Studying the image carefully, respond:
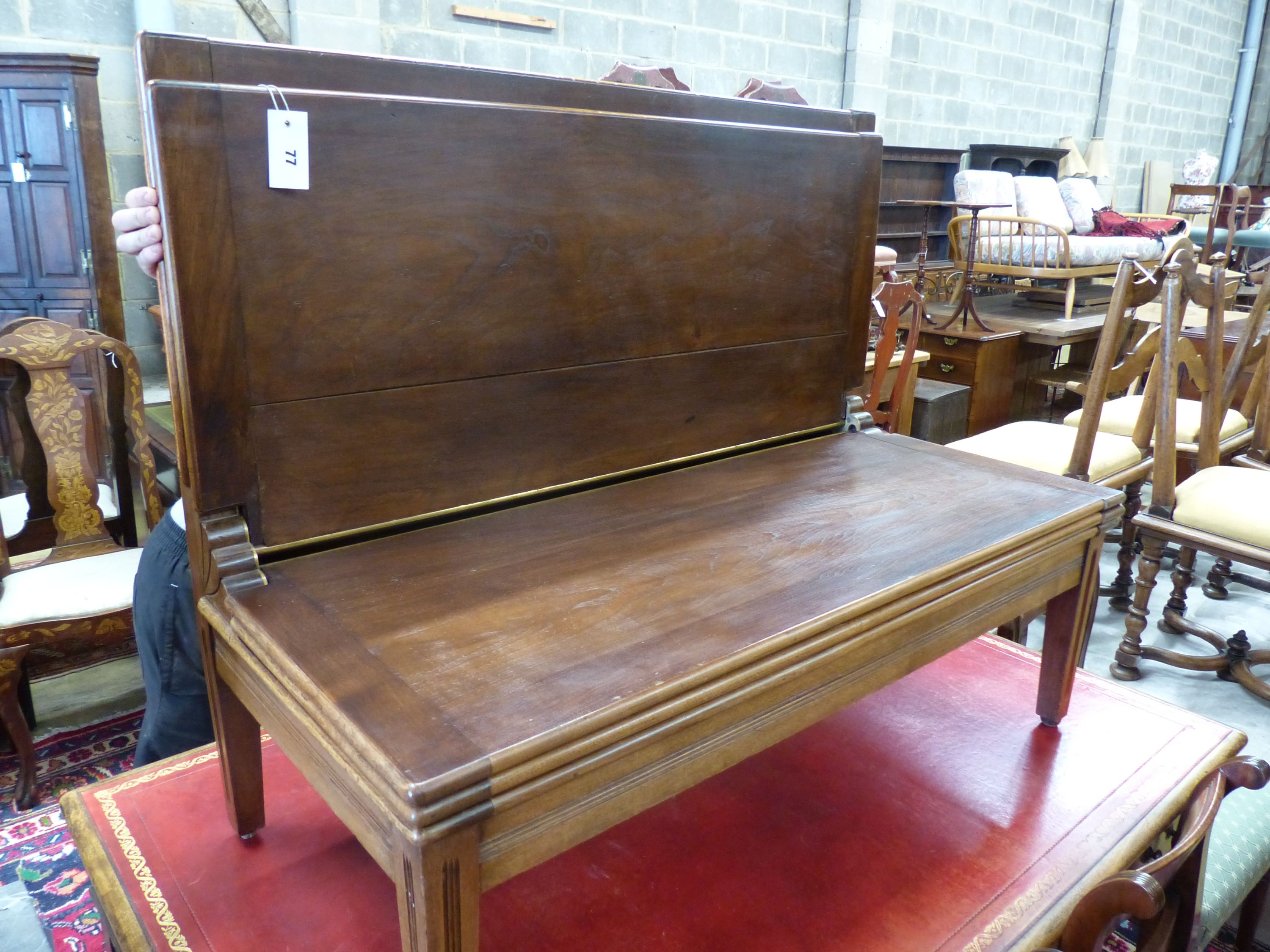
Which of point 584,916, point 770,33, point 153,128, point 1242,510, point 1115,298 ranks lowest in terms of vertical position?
point 584,916

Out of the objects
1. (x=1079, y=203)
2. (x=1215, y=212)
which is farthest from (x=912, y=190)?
(x=1215, y=212)

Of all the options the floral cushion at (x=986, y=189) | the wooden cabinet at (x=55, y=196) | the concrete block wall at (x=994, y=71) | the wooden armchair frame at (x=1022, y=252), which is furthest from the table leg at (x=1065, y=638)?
the concrete block wall at (x=994, y=71)

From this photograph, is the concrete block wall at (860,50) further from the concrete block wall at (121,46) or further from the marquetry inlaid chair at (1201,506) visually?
the marquetry inlaid chair at (1201,506)

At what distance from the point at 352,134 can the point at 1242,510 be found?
212cm

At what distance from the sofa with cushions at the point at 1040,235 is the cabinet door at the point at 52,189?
428cm

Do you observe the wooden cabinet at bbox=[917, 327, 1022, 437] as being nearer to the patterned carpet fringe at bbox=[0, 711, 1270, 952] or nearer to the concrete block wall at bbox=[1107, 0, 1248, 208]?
the patterned carpet fringe at bbox=[0, 711, 1270, 952]

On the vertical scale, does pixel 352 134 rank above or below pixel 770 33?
below

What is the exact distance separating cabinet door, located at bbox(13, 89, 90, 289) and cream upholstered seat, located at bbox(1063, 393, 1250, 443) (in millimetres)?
3487

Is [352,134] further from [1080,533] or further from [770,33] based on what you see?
[770,33]

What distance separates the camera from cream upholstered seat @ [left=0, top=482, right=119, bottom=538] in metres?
2.44

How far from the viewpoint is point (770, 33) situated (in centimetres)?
540

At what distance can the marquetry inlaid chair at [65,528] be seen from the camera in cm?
190

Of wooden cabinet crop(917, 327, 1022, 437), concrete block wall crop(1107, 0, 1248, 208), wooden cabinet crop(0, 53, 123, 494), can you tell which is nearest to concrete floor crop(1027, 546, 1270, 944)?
wooden cabinet crop(917, 327, 1022, 437)

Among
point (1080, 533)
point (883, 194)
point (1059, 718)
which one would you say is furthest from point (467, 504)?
point (883, 194)
